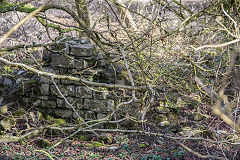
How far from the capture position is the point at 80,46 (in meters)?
Answer: 5.55

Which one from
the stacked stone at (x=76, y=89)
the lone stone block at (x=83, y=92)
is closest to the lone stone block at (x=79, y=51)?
the stacked stone at (x=76, y=89)

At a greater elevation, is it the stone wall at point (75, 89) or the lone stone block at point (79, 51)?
the lone stone block at point (79, 51)

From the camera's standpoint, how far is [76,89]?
5566 millimetres

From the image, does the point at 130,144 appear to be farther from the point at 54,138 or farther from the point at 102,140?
the point at 54,138

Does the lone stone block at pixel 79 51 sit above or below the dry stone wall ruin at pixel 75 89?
above

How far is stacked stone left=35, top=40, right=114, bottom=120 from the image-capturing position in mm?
5504

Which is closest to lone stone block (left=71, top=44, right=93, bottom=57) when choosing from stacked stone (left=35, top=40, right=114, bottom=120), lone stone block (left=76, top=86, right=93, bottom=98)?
stacked stone (left=35, top=40, right=114, bottom=120)

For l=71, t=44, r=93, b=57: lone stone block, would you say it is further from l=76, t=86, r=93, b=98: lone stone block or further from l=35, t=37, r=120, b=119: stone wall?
l=76, t=86, r=93, b=98: lone stone block

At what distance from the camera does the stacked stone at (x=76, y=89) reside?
5504 mm

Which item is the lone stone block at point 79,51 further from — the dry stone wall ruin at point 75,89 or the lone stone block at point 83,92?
the lone stone block at point 83,92

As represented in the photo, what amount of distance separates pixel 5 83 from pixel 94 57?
8.54 feet

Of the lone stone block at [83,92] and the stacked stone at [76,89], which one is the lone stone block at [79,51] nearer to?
the stacked stone at [76,89]

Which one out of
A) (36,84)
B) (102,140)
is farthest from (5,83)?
(102,140)

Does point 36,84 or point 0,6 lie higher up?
point 0,6
